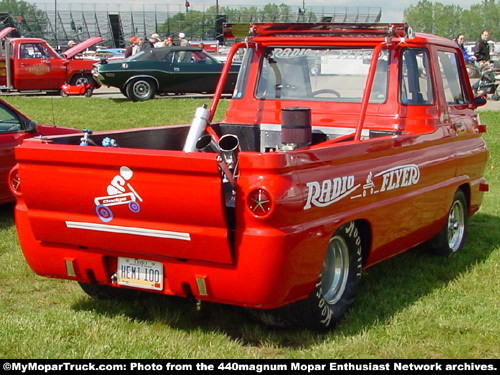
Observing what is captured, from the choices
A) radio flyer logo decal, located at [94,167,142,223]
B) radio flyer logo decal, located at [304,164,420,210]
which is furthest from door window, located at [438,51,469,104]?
radio flyer logo decal, located at [94,167,142,223]

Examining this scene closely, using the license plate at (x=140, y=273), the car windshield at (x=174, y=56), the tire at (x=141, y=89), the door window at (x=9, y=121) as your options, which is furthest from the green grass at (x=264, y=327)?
the car windshield at (x=174, y=56)

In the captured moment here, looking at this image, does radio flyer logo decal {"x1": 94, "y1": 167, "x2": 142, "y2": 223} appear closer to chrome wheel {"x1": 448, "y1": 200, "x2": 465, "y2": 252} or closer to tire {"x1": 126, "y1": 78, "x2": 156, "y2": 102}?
chrome wheel {"x1": 448, "y1": 200, "x2": 465, "y2": 252}

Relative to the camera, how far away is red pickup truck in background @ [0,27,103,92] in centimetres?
2012

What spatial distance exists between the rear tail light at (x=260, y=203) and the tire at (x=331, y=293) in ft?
2.37

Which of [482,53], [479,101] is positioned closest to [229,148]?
[479,101]

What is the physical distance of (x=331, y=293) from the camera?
4695 millimetres

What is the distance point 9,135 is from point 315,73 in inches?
135

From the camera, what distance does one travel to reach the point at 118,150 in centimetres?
410

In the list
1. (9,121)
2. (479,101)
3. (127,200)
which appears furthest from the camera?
(9,121)

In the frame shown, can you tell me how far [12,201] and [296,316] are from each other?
14.6ft

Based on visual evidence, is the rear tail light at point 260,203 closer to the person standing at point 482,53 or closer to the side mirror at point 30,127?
the side mirror at point 30,127

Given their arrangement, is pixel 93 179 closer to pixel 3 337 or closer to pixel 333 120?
pixel 3 337

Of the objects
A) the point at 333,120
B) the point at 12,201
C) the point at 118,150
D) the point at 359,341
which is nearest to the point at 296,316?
the point at 359,341

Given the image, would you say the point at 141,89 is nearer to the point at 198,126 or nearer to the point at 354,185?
the point at 198,126
